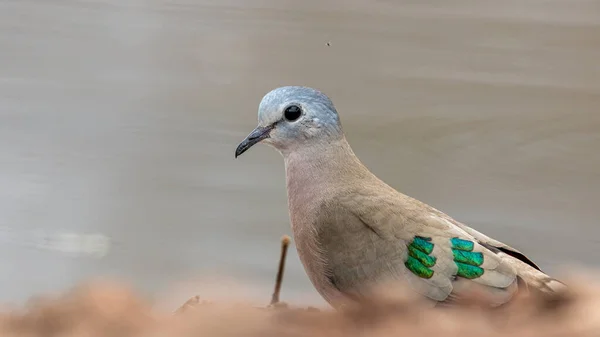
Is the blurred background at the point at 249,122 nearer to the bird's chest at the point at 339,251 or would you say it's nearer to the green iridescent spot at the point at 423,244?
the bird's chest at the point at 339,251

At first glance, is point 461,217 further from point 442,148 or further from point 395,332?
point 395,332

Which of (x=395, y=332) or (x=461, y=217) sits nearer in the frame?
(x=395, y=332)

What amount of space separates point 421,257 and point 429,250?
1 cm

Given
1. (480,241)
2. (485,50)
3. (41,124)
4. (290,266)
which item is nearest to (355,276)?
(480,241)

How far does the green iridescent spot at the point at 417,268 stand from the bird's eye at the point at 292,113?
1.02 feet

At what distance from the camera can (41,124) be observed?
105 inches

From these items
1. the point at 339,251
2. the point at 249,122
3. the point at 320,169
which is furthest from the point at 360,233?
the point at 249,122

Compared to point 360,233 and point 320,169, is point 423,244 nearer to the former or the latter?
point 360,233

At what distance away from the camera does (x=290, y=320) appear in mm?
730

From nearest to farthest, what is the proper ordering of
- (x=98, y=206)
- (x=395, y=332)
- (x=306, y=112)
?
1. (x=395, y=332)
2. (x=306, y=112)
3. (x=98, y=206)

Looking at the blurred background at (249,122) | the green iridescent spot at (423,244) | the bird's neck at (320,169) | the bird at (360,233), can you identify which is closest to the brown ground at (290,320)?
the bird at (360,233)

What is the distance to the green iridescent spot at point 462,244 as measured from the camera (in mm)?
1229

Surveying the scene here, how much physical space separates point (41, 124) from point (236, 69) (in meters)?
0.65

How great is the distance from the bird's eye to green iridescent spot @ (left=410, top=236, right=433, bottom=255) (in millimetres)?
293
